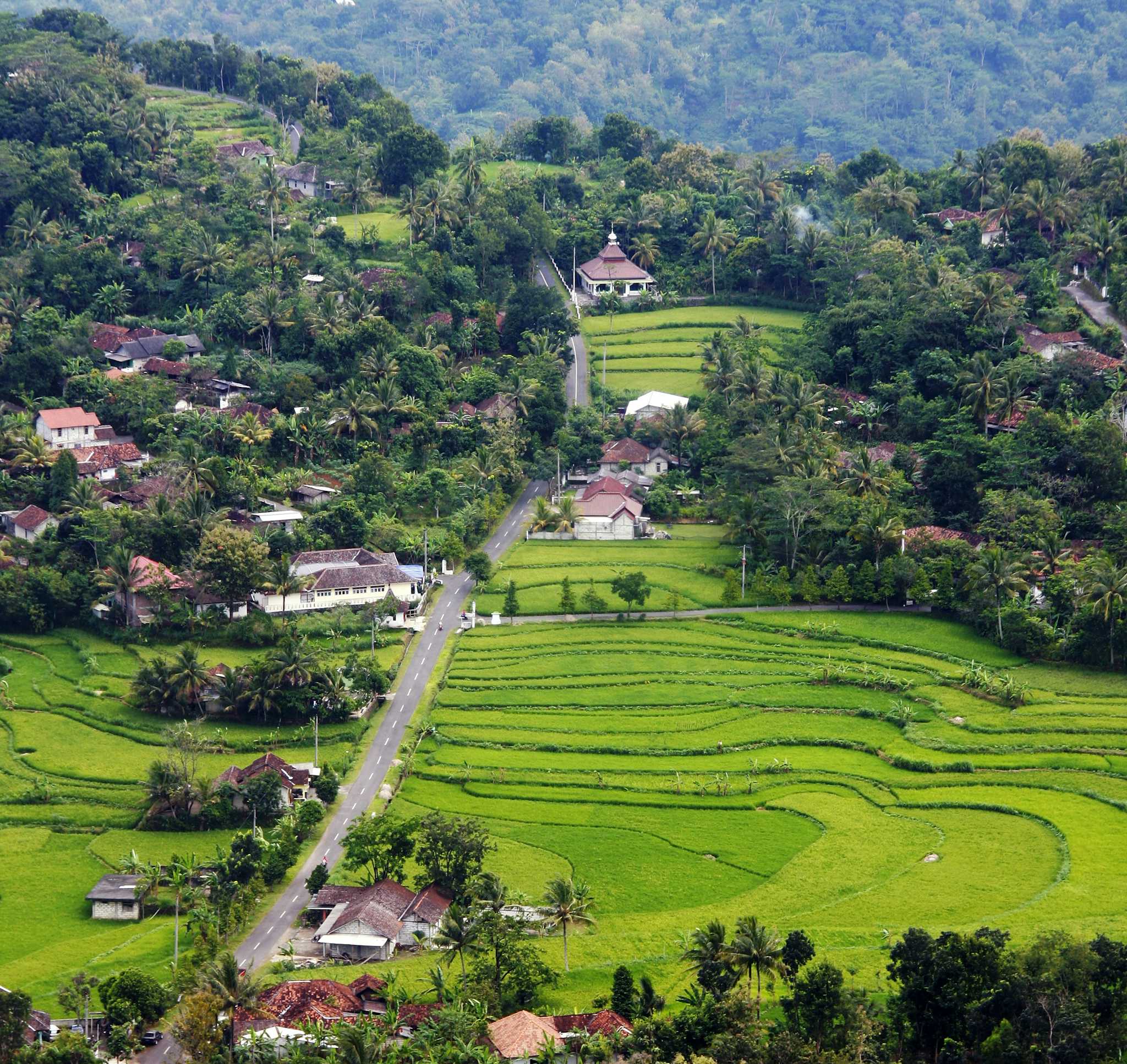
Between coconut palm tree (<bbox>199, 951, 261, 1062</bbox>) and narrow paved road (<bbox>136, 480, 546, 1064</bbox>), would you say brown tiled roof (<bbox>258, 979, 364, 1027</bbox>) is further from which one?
Answer: narrow paved road (<bbox>136, 480, 546, 1064</bbox>)

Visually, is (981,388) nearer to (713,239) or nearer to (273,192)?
(713,239)

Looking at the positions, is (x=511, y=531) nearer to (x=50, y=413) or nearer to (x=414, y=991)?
(x=50, y=413)

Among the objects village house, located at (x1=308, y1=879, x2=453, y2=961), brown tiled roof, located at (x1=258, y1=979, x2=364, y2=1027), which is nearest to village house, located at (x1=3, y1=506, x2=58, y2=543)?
village house, located at (x1=308, y1=879, x2=453, y2=961)

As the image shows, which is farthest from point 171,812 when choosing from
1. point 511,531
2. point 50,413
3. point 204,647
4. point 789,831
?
point 50,413

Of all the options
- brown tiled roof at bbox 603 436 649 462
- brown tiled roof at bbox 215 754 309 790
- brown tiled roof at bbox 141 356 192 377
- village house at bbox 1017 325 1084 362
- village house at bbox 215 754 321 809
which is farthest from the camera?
brown tiled roof at bbox 141 356 192 377

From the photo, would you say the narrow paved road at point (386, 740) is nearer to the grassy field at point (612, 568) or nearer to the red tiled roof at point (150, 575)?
the grassy field at point (612, 568)

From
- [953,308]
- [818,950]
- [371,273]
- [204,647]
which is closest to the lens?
[818,950]

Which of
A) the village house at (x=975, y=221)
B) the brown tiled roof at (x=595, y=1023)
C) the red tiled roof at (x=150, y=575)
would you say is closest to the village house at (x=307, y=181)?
the village house at (x=975, y=221)
